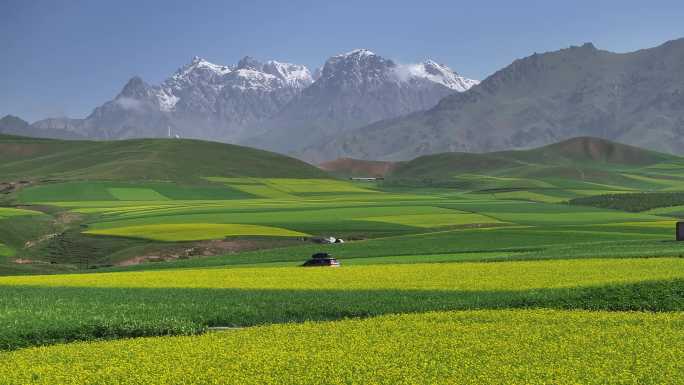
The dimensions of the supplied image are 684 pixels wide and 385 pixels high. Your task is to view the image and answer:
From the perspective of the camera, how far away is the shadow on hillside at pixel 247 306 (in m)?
31.7

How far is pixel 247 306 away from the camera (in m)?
36.2

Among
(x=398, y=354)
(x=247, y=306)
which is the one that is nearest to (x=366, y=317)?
(x=247, y=306)

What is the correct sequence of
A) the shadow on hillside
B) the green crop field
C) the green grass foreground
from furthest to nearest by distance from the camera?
the green grass foreground, the shadow on hillside, the green crop field

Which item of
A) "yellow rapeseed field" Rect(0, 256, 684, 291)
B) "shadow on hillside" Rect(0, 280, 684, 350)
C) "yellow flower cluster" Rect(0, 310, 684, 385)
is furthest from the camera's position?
"yellow rapeseed field" Rect(0, 256, 684, 291)

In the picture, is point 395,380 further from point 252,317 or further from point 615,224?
point 615,224

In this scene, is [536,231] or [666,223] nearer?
[536,231]

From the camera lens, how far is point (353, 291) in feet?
133

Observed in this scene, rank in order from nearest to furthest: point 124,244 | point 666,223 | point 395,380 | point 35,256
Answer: point 395,380
point 35,256
point 124,244
point 666,223

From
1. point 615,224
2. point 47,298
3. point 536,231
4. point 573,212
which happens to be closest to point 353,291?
point 47,298

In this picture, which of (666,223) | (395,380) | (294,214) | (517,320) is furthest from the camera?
(294,214)

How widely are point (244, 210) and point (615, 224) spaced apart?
63.6 metres

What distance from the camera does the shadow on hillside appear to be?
31.7 m

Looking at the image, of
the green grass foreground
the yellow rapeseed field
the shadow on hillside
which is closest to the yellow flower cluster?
the shadow on hillside

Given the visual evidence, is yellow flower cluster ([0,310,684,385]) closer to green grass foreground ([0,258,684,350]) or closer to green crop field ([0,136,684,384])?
green crop field ([0,136,684,384])
